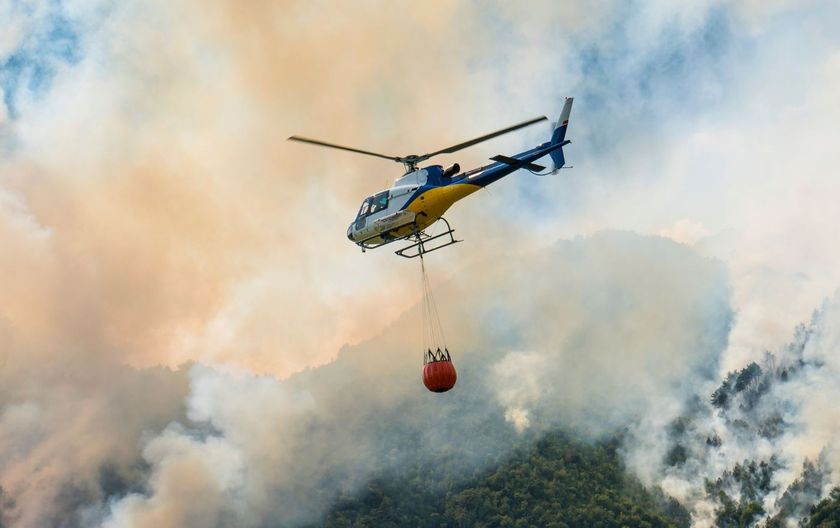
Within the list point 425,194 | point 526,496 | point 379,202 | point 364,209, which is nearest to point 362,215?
point 364,209

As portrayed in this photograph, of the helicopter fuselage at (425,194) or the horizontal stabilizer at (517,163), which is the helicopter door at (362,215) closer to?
the helicopter fuselage at (425,194)

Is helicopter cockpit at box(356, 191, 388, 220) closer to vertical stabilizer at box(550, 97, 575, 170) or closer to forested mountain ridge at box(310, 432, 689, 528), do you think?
vertical stabilizer at box(550, 97, 575, 170)

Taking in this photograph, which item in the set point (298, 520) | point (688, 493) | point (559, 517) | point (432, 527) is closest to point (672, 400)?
point (688, 493)

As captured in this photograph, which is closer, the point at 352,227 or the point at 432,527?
the point at 352,227

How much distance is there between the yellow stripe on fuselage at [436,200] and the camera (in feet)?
148

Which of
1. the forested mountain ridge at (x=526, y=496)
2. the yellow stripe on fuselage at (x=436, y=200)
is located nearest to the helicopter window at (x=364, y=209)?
the yellow stripe on fuselage at (x=436, y=200)

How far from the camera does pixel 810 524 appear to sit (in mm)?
137875

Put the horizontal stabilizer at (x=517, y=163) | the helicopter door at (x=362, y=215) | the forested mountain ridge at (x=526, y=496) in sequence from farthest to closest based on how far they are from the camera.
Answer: the forested mountain ridge at (x=526, y=496) → the helicopter door at (x=362, y=215) → the horizontal stabilizer at (x=517, y=163)

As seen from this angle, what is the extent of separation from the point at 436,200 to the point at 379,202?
153 inches

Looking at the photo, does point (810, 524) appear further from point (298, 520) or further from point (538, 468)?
point (298, 520)

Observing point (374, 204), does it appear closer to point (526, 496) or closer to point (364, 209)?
point (364, 209)

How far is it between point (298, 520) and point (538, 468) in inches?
2016

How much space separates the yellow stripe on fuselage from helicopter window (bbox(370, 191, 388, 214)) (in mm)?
1979

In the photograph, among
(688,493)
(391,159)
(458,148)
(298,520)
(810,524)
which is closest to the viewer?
(458,148)
